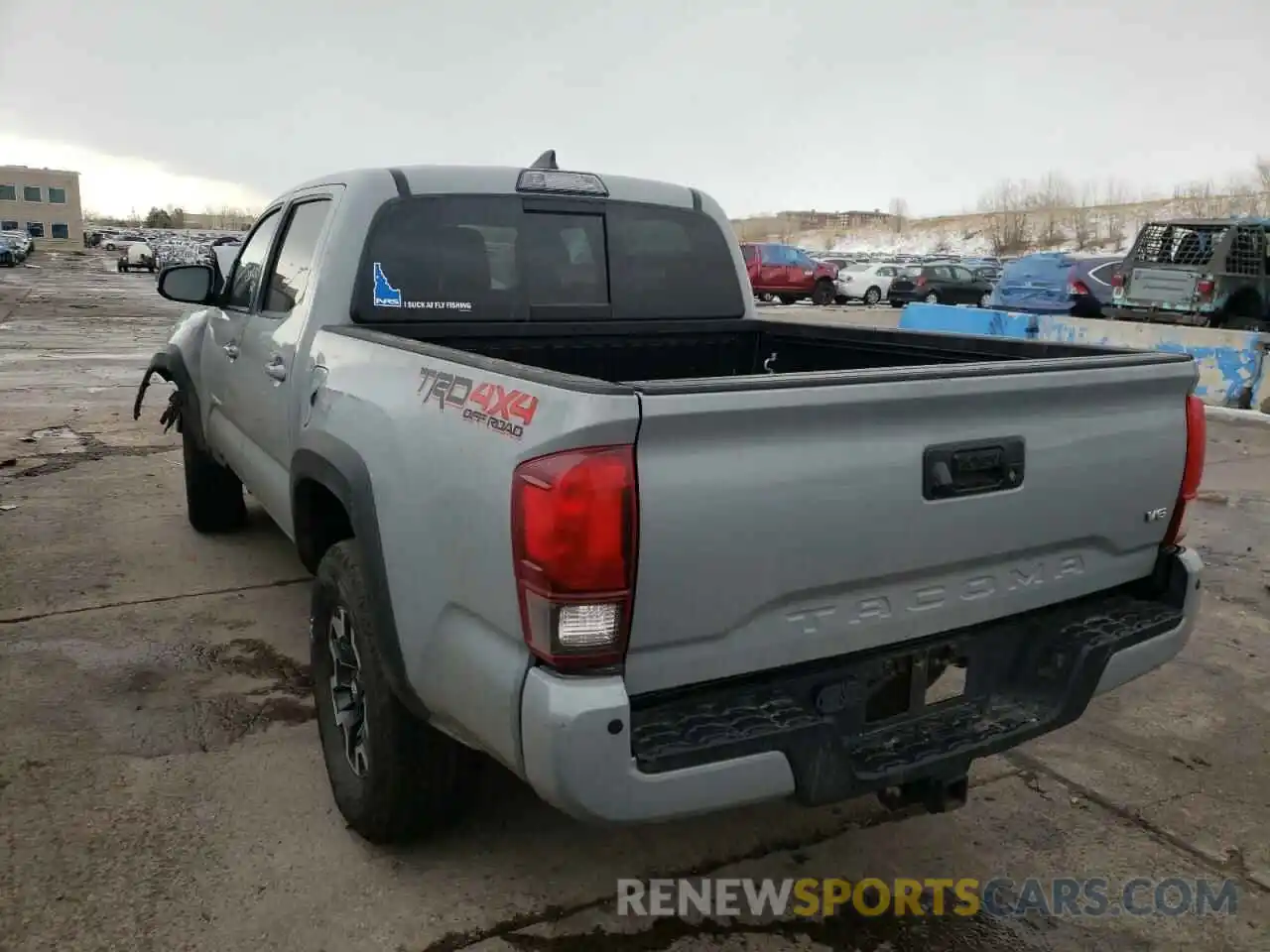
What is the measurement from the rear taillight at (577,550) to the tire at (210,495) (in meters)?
4.45

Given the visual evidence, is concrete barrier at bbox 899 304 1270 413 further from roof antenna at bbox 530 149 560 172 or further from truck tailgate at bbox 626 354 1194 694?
truck tailgate at bbox 626 354 1194 694

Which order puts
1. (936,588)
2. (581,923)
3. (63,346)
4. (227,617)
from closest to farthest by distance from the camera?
(936,588) < (581,923) < (227,617) < (63,346)

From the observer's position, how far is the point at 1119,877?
9.86 feet

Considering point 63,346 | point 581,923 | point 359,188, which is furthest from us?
point 63,346

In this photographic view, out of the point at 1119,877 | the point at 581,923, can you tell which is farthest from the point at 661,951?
the point at 1119,877

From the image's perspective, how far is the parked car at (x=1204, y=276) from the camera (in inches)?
540

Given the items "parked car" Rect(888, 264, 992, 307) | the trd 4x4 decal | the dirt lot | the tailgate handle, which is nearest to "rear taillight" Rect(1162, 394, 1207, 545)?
the tailgate handle

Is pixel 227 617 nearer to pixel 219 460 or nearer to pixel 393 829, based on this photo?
pixel 219 460

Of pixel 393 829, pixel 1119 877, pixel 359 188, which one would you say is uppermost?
pixel 359 188

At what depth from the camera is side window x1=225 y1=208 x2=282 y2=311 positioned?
178 inches

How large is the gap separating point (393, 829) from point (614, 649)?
4.12 ft

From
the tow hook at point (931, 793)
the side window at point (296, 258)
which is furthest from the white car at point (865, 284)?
the tow hook at point (931, 793)

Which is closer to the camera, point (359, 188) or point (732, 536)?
point (732, 536)

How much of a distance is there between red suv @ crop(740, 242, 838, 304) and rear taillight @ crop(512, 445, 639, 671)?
28977 millimetres
